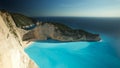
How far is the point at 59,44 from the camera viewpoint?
3232 millimetres

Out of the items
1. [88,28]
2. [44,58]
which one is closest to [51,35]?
[44,58]

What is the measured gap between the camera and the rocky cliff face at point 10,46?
132 inches

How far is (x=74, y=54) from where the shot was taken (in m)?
3.21

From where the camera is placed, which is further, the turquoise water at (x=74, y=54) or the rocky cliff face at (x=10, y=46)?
the rocky cliff face at (x=10, y=46)

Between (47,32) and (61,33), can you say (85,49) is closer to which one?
(61,33)

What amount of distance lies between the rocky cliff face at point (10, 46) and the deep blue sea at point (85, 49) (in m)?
0.24

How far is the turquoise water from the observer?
123 inches

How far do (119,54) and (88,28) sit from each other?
2.08ft

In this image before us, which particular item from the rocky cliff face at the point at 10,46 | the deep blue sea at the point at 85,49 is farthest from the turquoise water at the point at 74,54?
the rocky cliff face at the point at 10,46

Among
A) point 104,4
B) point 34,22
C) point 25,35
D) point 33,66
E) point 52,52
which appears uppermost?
point 104,4

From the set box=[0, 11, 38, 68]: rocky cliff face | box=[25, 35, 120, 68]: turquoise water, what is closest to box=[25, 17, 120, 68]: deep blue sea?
box=[25, 35, 120, 68]: turquoise water

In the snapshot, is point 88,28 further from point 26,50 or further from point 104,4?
point 26,50

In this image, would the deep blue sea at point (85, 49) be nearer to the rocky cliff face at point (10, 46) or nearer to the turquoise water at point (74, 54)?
the turquoise water at point (74, 54)

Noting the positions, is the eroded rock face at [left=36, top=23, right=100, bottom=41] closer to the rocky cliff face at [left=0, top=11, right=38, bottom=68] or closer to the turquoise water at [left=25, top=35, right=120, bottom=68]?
the turquoise water at [left=25, top=35, right=120, bottom=68]
